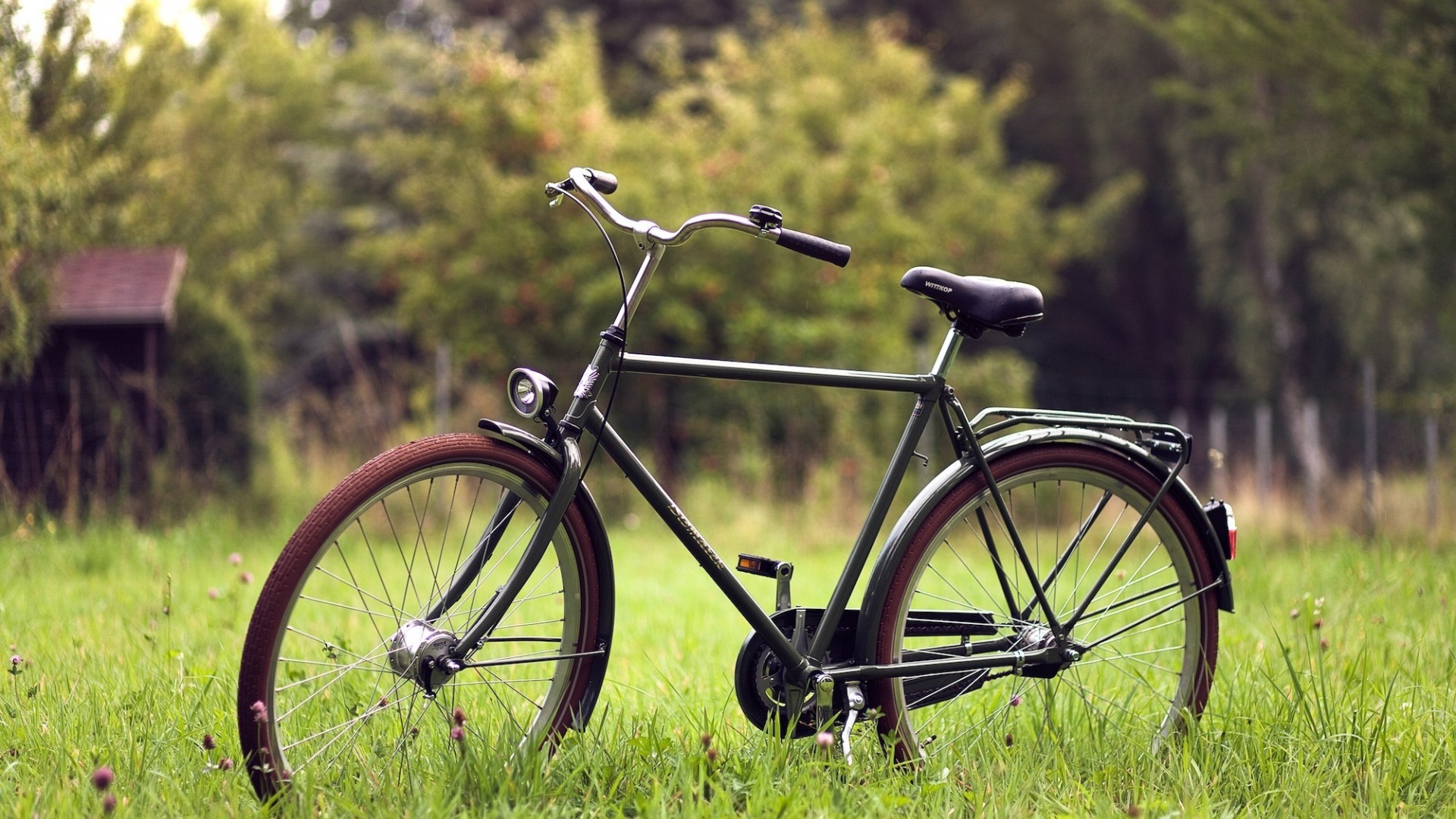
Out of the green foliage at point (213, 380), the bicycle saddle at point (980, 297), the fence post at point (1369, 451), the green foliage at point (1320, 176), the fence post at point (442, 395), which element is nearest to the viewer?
the bicycle saddle at point (980, 297)

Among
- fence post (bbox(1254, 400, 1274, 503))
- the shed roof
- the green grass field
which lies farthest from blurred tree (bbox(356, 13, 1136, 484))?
the green grass field

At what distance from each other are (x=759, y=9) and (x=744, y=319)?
9.34 meters

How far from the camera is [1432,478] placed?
8.16 m

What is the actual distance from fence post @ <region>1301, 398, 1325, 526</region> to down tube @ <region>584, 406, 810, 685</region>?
22.7 feet

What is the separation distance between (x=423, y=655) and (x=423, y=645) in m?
0.02

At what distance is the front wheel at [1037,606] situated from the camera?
258 centimetres

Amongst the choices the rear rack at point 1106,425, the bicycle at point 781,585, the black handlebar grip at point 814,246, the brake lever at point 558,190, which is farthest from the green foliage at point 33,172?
the rear rack at point 1106,425

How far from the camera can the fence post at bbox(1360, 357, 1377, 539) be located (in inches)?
282

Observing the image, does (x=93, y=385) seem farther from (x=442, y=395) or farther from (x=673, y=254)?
(x=673, y=254)

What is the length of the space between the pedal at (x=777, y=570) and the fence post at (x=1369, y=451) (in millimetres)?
5570

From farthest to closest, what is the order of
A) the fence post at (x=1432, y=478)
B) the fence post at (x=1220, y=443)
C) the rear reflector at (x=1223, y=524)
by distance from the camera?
1. the fence post at (x=1220, y=443)
2. the fence post at (x=1432, y=478)
3. the rear reflector at (x=1223, y=524)

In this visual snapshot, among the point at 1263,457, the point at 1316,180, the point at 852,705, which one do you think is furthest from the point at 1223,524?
the point at 1263,457

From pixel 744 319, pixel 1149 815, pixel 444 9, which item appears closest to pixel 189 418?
pixel 744 319

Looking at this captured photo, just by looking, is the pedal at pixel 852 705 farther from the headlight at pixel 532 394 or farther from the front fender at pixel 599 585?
the headlight at pixel 532 394
